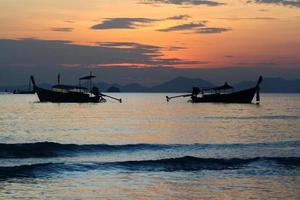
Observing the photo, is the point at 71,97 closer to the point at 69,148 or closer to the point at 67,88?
the point at 67,88

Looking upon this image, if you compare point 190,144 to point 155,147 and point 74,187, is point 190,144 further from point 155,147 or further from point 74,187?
point 74,187

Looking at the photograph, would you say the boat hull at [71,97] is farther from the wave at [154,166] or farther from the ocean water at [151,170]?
the wave at [154,166]

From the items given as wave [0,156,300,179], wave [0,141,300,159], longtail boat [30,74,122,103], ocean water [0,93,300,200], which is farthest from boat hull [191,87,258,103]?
wave [0,156,300,179]

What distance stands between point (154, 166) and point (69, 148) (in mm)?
10114

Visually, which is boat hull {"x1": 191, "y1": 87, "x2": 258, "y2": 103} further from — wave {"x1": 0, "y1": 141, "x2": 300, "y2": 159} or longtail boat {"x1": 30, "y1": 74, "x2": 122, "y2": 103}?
wave {"x1": 0, "y1": 141, "x2": 300, "y2": 159}

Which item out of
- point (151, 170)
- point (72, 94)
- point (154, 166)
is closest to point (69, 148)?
point (154, 166)

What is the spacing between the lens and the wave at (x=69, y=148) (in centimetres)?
3123

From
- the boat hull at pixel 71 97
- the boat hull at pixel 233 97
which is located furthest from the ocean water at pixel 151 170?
the boat hull at pixel 71 97

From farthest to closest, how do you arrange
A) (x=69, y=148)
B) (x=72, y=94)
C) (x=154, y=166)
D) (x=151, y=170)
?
(x=72, y=94), (x=69, y=148), (x=154, y=166), (x=151, y=170)

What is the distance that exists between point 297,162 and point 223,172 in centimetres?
583

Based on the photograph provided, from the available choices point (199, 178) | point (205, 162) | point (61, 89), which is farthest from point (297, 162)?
point (61, 89)

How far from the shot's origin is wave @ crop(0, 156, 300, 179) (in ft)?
76.8

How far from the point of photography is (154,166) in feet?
85.3

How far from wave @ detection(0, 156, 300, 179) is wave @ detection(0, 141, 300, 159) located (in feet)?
20.3
